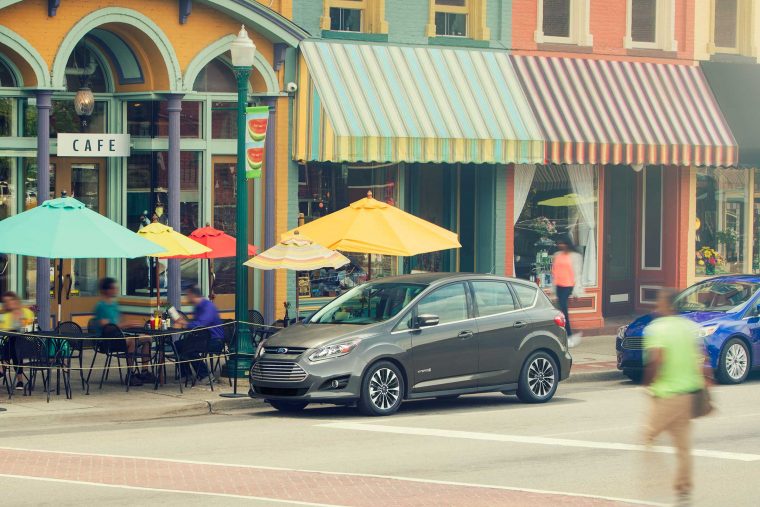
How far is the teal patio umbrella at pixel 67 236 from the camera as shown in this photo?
17484 mm

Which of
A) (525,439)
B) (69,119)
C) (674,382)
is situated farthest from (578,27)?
(674,382)

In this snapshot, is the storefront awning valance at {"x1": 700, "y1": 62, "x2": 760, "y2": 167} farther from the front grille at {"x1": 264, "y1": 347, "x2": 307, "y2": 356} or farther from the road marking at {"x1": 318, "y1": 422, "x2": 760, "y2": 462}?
the road marking at {"x1": 318, "y1": 422, "x2": 760, "y2": 462}

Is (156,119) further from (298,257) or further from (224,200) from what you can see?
(298,257)

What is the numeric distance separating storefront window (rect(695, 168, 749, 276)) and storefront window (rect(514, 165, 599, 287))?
2.74 metres

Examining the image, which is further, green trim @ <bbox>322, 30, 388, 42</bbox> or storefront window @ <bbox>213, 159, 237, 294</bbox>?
green trim @ <bbox>322, 30, 388, 42</bbox>

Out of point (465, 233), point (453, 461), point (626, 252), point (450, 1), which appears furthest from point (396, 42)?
point (453, 461)

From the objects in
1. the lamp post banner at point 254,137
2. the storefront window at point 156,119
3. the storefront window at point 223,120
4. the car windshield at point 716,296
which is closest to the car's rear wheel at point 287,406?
the lamp post banner at point 254,137

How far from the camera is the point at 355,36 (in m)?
24.7

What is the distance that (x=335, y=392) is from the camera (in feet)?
53.6

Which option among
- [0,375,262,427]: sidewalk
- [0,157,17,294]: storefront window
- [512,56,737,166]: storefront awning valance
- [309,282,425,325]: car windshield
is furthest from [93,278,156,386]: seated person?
[512,56,737,166]: storefront awning valance

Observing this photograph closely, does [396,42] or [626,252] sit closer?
[396,42]

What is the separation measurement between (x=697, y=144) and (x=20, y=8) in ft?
43.4

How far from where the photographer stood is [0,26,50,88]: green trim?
68.5 feet

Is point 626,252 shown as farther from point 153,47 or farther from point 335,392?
point 335,392
